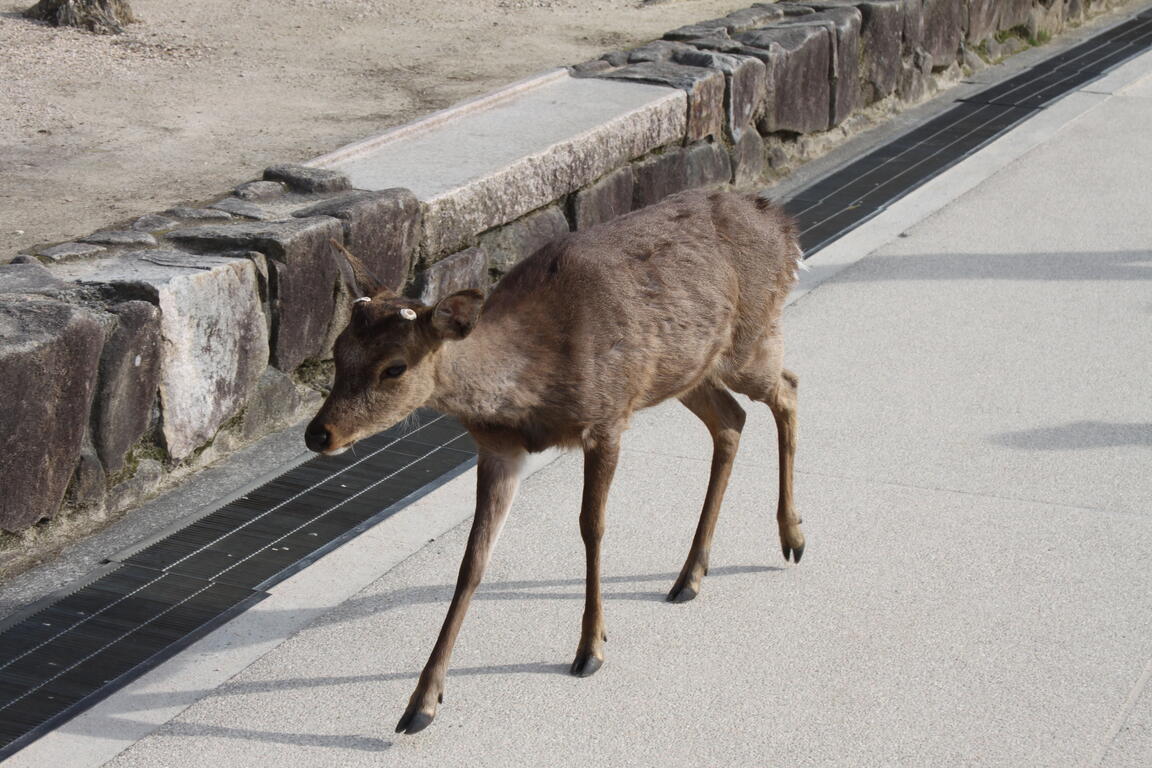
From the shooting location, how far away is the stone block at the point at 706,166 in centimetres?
703

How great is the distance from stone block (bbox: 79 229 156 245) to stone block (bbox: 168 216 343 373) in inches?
3.4

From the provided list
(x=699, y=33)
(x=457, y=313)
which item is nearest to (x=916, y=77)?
(x=699, y=33)

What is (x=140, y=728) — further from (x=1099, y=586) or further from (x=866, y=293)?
(x=866, y=293)

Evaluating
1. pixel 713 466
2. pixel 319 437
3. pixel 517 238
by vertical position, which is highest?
pixel 319 437

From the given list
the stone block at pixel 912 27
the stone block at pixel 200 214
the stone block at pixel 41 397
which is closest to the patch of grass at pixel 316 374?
the stone block at pixel 200 214

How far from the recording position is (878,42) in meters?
8.62

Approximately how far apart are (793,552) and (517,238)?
7.26 feet

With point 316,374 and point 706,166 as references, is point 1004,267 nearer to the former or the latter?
point 706,166

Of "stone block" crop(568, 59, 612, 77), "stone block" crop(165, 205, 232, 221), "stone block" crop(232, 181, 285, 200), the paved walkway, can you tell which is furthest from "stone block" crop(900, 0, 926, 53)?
"stone block" crop(165, 205, 232, 221)

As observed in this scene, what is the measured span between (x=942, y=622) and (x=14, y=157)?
4830 mm

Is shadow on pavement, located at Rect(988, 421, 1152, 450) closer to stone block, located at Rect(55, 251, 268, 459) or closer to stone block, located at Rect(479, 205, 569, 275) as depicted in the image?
stone block, located at Rect(479, 205, 569, 275)

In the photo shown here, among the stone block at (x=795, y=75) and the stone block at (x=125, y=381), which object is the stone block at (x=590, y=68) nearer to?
the stone block at (x=795, y=75)

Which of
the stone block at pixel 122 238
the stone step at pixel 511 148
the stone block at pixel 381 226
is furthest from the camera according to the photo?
the stone step at pixel 511 148

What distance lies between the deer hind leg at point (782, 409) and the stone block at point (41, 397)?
6.02ft
